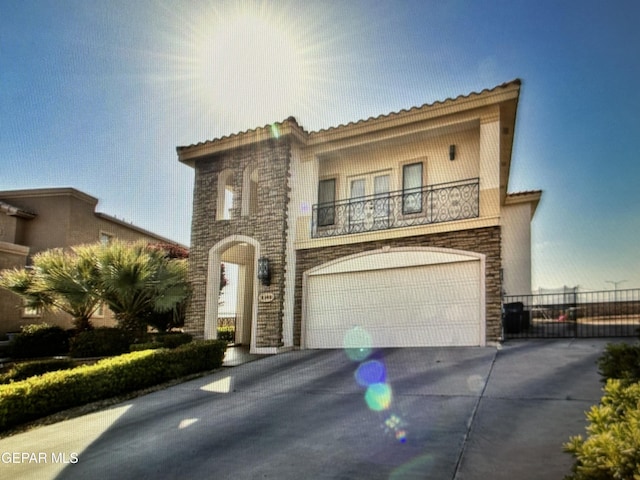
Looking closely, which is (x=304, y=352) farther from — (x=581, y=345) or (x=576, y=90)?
(x=576, y=90)

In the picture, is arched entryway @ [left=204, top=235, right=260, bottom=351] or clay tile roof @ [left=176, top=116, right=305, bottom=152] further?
arched entryway @ [left=204, top=235, right=260, bottom=351]

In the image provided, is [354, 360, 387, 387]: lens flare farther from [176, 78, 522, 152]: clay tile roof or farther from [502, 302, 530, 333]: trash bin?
[176, 78, 522, 152]: clay tile roof

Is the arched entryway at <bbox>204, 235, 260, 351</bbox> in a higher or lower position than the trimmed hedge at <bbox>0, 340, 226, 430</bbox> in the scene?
higher

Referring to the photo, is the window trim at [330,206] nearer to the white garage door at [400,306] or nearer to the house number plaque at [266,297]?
the white garage door at [400,306]

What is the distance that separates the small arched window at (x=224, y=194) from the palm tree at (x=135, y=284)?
7.41ft

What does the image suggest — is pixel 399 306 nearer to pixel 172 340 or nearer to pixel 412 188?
pixel 412 188

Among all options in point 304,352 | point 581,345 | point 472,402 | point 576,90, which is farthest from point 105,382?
point 576,90

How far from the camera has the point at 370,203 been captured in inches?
500

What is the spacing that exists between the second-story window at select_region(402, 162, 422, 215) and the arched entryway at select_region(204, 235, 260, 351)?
14.3 feet

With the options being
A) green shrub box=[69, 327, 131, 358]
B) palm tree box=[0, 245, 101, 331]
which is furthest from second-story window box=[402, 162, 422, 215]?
palm tree box=[0, 245, 101, 331]

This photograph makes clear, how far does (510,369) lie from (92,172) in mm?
11169

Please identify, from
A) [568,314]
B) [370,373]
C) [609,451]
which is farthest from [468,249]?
[609,451]

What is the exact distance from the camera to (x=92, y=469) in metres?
5.17

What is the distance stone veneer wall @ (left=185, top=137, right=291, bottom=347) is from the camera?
12.4 m
